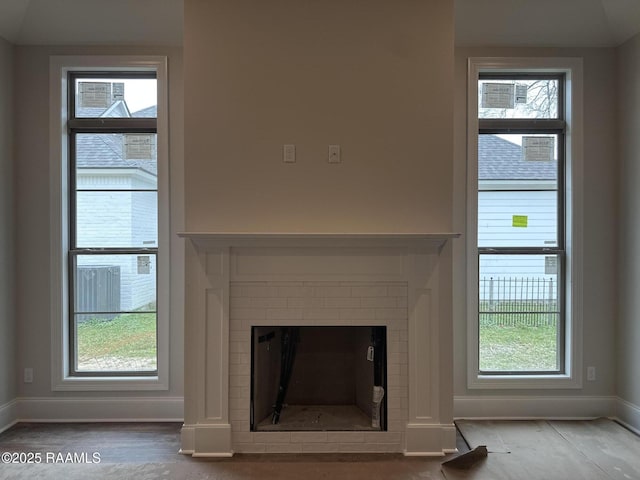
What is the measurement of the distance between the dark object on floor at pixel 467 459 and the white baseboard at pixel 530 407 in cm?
56

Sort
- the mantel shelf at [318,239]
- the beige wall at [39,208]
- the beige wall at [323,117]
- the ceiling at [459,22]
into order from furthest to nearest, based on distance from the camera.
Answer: the beige wall at [39,208], the ceiling at [459,22], the beige wall at [323,117], the mantel shelf at [318,239]

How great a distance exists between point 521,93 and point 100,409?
4.03 m

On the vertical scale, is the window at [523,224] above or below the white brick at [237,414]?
above

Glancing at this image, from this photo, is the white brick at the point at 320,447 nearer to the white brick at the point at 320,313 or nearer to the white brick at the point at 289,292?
the white brick at the point at 320,313

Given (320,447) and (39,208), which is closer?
(320,447)

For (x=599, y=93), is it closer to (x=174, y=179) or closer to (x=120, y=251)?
(x=174, y=179)

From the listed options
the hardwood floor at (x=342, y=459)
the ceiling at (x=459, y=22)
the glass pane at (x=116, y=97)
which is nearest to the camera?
the hardwood floor at (x=342, y=459)

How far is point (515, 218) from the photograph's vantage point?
3.23 metres

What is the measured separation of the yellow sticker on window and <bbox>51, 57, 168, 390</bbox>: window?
109 inches

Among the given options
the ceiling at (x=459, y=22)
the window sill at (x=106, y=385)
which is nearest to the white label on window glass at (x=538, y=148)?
the ceiling at (x=459, y=22)

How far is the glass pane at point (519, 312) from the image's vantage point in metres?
3.22

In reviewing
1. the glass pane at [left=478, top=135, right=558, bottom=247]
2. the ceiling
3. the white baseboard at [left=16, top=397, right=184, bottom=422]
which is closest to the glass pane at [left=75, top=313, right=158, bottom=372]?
the white baseboard at [left=16, top=397, right=184, bottom=422]

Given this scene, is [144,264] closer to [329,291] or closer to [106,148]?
[106,148]

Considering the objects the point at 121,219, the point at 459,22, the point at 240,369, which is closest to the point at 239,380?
the point at 240,369
